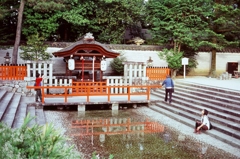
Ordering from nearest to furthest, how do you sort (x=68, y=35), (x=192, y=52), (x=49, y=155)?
(x=49, y=155), (x=192, y=52), (x=68, y=35)

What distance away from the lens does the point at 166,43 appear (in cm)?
2217

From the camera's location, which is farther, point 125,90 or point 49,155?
point 125,90

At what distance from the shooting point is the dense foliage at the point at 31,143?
2.38m

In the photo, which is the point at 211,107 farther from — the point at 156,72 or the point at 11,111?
the point at 11,111

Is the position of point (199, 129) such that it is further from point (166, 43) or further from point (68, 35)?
point (68, 35)

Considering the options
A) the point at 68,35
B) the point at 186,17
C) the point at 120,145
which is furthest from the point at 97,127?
the point at 68,35

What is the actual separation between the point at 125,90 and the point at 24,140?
1354 cm

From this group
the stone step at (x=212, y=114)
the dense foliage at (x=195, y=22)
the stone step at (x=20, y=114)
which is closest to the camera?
the stone step at (x=20, y=114)

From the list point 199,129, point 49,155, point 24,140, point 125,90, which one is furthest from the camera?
point 125,90

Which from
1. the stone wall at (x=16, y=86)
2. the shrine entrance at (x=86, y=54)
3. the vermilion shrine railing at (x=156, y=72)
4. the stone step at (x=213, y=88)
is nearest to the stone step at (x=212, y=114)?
the stone step at (x=213, y=88)

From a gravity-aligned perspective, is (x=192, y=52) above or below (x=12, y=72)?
above

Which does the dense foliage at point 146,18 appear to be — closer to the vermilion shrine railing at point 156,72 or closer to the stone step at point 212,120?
the vermilion shrine railing at point 156,72

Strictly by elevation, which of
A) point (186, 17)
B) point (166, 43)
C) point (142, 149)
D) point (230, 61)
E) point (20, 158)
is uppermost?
point (186, 17)

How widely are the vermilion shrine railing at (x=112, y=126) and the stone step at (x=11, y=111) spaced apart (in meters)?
2.07
